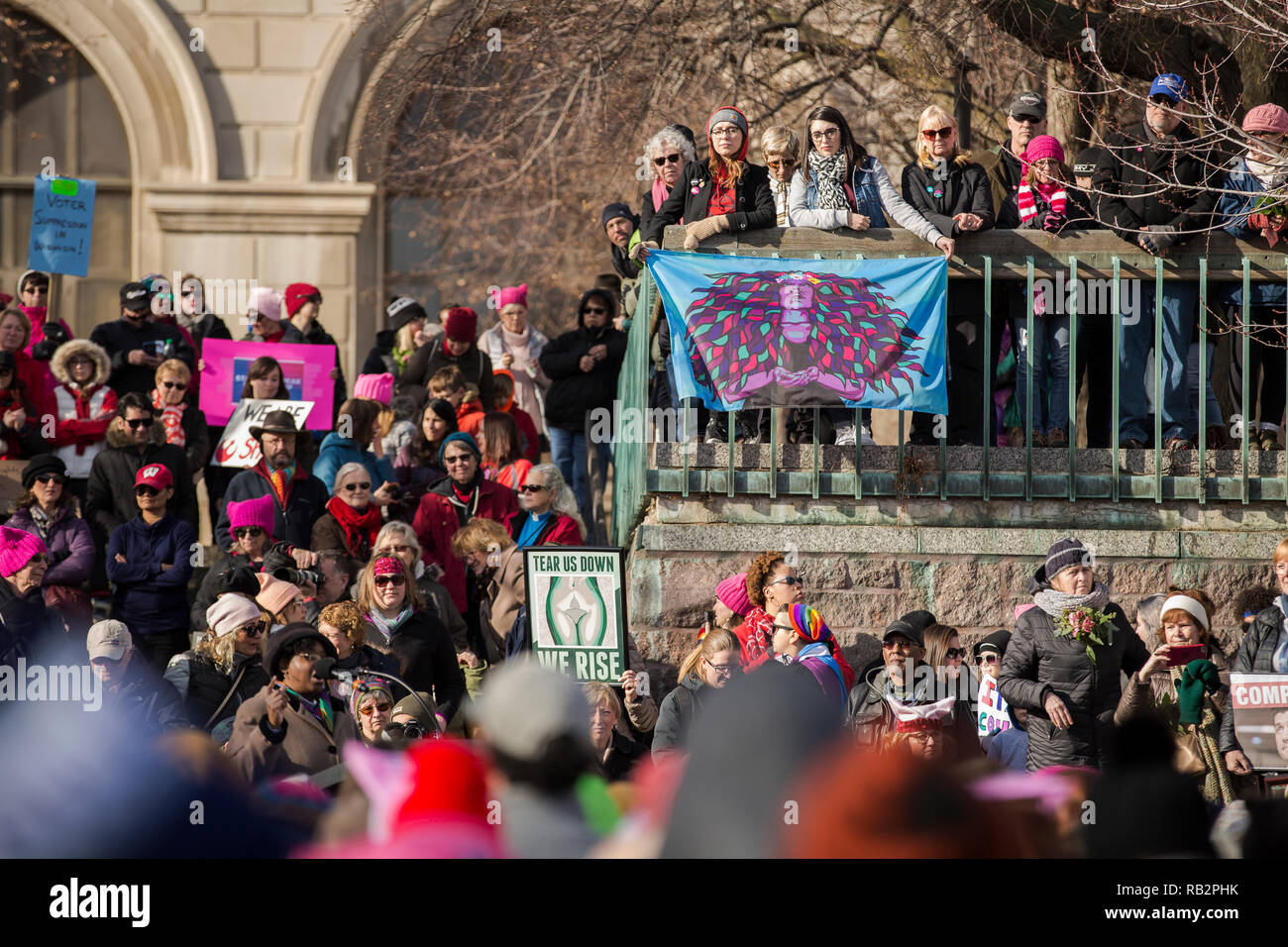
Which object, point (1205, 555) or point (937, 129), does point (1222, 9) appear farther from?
point (1205, 555)

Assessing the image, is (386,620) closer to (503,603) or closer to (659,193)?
(503,603)

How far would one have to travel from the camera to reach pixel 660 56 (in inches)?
537

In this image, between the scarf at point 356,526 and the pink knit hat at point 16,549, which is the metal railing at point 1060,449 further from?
the pink knit hat at point 16,549

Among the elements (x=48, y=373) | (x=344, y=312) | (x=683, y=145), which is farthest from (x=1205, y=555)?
(x=344, y=312)

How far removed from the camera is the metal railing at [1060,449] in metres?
9.62

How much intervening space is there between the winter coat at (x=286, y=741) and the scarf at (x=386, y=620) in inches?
50.1

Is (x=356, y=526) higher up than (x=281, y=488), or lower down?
lower down

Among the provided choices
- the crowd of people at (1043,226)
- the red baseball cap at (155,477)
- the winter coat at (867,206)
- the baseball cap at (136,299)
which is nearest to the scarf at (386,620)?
the crowd of people at (1043,226)

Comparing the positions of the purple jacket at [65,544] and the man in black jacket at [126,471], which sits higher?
the man in black jacket at [126,471]

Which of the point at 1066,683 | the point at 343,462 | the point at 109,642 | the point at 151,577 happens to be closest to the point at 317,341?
the point at 343,462

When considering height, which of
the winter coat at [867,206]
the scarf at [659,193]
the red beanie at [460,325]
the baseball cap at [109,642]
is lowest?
the baseball cap at [109,642]

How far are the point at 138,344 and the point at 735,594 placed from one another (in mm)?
5183

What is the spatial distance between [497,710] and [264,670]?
426cm

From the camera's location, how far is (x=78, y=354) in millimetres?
11867
